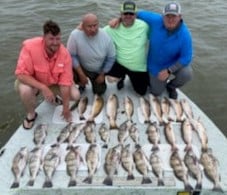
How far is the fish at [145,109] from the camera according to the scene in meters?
5.99

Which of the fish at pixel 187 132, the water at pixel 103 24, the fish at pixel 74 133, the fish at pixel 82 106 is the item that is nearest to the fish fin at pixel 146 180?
the fish at pixel 187 132

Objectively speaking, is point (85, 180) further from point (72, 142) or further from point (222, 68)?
point (222, 68)

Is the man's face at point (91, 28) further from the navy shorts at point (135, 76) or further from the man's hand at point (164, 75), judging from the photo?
the man's hand at point (164, 75)

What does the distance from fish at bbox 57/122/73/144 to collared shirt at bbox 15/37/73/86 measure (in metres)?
0.55

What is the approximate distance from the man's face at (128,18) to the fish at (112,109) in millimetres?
1059

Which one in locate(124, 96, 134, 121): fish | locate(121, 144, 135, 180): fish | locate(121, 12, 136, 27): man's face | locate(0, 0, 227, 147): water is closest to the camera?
locate(121, 144, 135, 180): fish

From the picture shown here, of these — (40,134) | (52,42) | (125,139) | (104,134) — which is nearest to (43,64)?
(52,42)

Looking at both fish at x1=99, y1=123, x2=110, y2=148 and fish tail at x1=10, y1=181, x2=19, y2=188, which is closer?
fish tail at x1=10, y1=181, x2=19, y2=188

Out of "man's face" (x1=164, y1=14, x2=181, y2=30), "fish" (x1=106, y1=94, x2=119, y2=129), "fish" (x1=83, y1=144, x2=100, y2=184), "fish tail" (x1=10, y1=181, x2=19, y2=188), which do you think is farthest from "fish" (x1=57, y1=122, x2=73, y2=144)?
"man's face" (x1=164, y1=14, x2=181, y2=30)

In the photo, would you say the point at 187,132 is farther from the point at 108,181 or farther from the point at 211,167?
the point at 108,181

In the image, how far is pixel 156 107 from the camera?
20.2 feet

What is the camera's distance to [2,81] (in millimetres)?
8492

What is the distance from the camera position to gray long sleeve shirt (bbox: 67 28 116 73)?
6.03m

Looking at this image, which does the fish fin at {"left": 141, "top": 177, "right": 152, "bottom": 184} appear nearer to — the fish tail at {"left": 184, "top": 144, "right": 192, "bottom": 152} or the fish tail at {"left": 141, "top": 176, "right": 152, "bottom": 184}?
the fish tail at {"left": 141, "top": 176, "right": 152, "bottom": 184}
